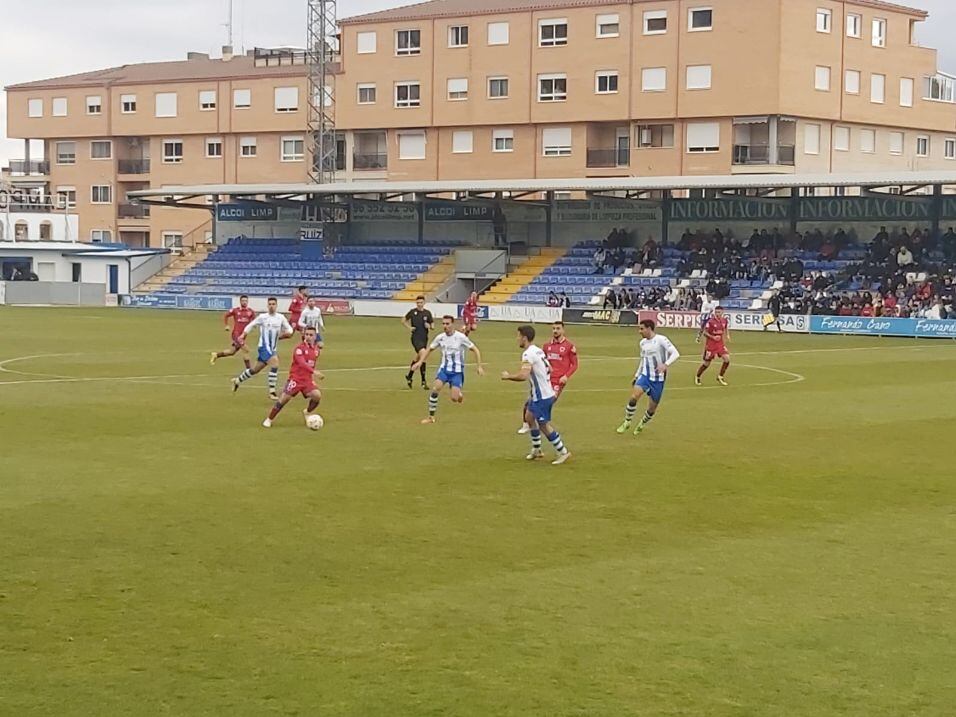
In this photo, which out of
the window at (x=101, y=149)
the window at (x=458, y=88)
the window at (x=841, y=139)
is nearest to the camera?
the window at (x=841, y=139)

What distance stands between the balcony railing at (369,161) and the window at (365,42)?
21.4ft

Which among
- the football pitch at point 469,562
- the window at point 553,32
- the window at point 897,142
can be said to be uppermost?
the window at point 553,32

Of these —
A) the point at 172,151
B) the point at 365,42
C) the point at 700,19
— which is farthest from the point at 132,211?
the point at 700,19

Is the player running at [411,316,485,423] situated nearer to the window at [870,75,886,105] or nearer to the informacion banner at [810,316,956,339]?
the informacion banner at [810,316,956,339]

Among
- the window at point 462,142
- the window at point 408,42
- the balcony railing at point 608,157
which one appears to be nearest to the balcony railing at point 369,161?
the window at point 462,142

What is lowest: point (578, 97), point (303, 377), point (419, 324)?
point (303, 377)

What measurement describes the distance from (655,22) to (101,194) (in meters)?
45.4

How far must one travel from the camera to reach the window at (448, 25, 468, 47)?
9119cm

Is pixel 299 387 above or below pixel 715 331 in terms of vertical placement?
below

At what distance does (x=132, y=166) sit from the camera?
4264 inches

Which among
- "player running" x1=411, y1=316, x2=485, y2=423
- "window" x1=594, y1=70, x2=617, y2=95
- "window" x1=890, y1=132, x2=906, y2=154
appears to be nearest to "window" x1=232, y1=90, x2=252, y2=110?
"window" x1=594, y1=70, x2=617, y2=95

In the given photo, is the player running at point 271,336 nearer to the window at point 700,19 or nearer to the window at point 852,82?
the window at point 700,19

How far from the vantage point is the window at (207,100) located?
338 ft

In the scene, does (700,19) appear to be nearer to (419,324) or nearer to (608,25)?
(608,25)
